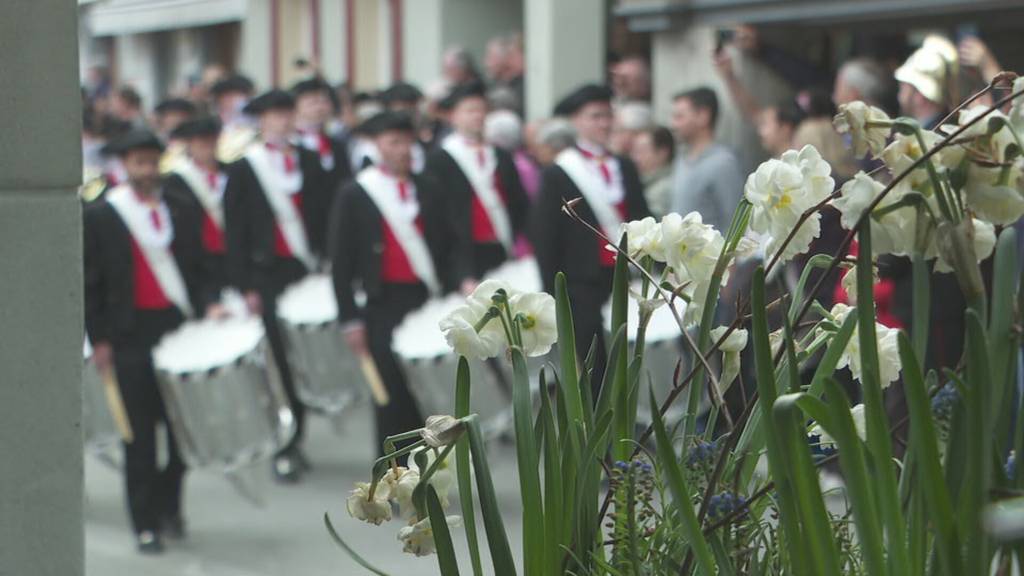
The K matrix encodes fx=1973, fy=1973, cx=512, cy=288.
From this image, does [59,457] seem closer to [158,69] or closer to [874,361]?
[874,361]

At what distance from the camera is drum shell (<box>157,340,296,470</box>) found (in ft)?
24.4

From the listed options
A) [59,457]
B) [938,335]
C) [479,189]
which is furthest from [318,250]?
[59,457]

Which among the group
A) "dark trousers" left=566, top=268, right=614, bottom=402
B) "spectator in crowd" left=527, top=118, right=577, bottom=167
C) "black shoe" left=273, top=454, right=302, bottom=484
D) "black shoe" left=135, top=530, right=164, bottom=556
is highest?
"spectator in crowd" left=527, top=118, right=577, bottom=167

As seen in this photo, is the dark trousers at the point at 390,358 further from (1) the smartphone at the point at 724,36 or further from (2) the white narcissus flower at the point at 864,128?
(2) the white narcissus flower at the point at 864,128

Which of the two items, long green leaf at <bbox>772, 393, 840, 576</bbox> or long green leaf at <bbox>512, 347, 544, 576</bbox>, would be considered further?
long green leaf at <bbox>512, 347, 544, 576</bbox>

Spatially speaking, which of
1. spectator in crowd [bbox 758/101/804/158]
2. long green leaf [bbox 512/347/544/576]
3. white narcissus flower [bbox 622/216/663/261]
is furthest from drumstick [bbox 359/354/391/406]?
long green leaf [bbox 512/347/544/576]

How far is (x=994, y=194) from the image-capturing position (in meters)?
1.88

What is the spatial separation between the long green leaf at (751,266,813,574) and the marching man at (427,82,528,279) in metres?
7.25

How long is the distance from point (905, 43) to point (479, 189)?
8.93ft

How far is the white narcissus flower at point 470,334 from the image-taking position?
84.6 inches

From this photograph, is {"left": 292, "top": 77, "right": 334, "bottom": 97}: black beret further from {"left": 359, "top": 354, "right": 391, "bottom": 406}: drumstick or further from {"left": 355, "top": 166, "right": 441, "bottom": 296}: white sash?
{"left": 359, "top": 354, "right": 391, "bottom": 406}: drumstick

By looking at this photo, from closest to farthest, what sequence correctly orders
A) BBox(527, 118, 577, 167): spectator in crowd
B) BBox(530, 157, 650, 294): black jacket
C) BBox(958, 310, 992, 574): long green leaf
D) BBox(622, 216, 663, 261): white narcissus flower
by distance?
BBox(958, 310, 992, 574): long green leaf → BBox(622, 216, 663, 261): white narcissus flower → BBox(530, 157, 650, 294): black jacket → BBox(527, 118, 577, 167): spectator in crowd

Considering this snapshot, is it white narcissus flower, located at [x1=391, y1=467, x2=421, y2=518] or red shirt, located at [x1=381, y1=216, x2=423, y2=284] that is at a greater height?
white narcissus flower, located at [x1=391, y1=467, x2=421, y2=518]

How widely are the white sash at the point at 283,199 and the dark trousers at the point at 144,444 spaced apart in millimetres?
1821
